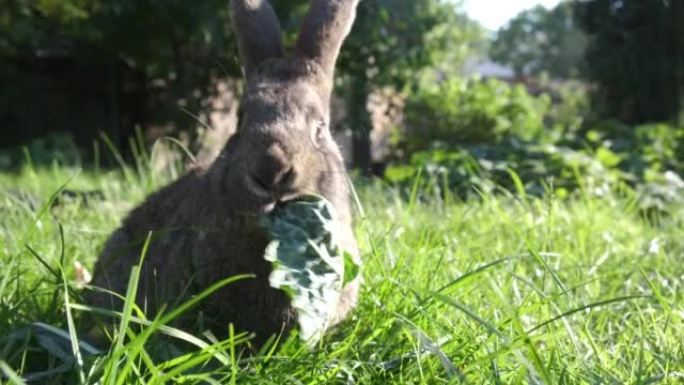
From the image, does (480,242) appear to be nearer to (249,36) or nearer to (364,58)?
(249,36)

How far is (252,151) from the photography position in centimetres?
218

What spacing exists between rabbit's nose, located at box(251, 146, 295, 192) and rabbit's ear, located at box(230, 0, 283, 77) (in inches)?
19.6

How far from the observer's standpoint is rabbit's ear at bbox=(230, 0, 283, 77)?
2.54 meters

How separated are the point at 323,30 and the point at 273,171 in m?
0.59

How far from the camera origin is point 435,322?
6.91 ft

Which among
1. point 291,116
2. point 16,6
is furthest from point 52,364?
point 16,6

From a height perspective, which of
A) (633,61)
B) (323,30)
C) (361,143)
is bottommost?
(633,61)

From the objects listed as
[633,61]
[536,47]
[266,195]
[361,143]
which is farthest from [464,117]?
[536,47]

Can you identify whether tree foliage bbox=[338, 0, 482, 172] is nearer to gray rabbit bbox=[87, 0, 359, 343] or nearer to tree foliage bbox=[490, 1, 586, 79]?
gray rabbit bbox=[87, 0, 359, 343]

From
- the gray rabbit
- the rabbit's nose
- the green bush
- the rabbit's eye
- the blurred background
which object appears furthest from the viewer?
the green bush

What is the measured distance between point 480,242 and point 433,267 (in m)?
0.84

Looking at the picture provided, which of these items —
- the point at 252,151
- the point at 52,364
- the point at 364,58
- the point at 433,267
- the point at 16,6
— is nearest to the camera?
the point at 52,364

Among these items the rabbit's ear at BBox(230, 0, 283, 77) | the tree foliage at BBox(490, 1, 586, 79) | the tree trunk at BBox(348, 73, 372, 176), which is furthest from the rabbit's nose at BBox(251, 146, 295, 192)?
the tree foliage at BBox(490, 1, 586, 79)

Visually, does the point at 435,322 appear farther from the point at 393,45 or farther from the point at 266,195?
the point at 393,45
